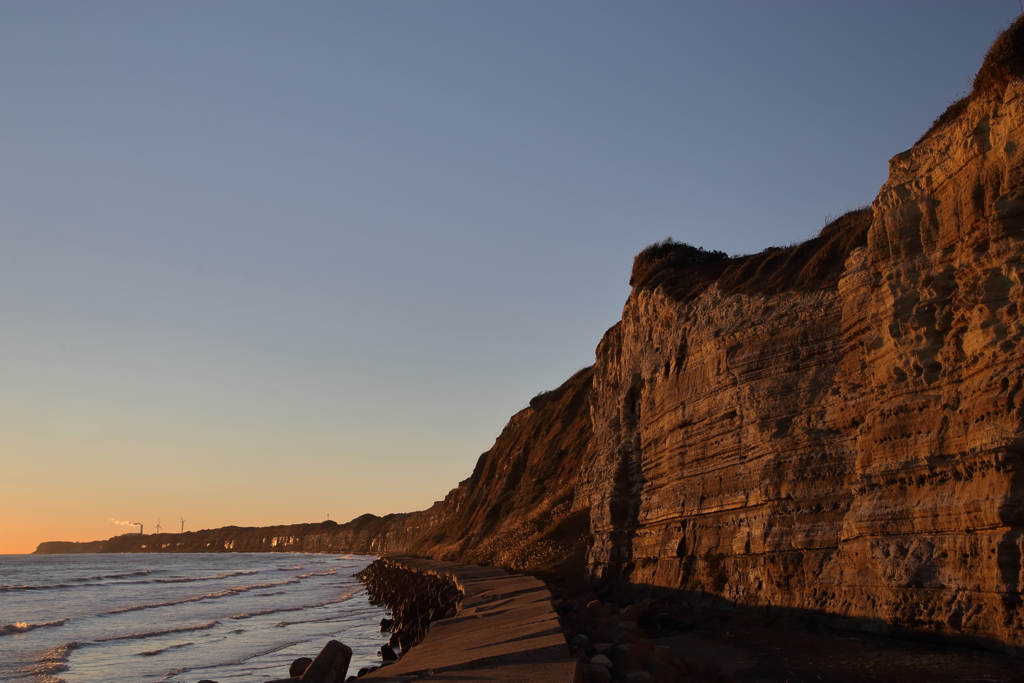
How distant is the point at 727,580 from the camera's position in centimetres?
1459

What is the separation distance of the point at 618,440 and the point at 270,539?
18179cm

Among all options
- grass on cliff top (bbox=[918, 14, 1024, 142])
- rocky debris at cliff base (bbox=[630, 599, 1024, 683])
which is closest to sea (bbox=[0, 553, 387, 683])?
rocky debris at cliff base (bbox=[630, 599, 1024, 683])

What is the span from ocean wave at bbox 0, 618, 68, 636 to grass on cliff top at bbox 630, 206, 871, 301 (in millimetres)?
22191

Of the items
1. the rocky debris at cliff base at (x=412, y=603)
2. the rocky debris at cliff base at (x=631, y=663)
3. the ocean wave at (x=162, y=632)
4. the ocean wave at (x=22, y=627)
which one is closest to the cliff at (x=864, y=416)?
the rocky debris at cliff base at (x=631, y=663)

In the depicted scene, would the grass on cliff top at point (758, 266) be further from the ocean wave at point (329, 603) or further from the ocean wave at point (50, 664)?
the ocean wave at point (50, 664)

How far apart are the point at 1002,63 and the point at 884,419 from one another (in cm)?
486

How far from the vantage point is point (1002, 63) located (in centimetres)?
995

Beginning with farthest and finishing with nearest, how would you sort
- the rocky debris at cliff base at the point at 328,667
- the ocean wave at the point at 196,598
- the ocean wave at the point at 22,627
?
the ocean wave at the point at 196,598, the ocean wave at the point at 22,627, the rocky debris at cliff base at the point at 328,667

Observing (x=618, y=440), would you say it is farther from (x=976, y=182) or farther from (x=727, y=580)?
(x=976, y=182)

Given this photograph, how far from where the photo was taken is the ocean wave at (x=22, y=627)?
Answer: 80.1 ft

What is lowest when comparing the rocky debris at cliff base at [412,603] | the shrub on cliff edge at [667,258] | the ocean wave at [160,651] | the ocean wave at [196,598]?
the ocean wave at [196,598]

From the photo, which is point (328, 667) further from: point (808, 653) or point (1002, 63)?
point (1002, 63)

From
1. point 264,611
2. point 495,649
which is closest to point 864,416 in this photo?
point 495,649

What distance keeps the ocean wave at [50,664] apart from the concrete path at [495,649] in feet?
27.5
